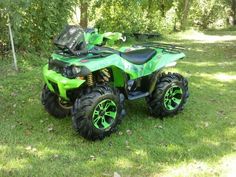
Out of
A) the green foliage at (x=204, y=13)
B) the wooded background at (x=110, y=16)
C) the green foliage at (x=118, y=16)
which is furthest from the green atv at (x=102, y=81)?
the green foliage at (x=204, y=13)

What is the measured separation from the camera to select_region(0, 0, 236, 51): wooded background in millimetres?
8997

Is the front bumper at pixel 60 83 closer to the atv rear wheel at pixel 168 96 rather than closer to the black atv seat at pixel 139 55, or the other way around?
the black atv seat at pixel 139 55

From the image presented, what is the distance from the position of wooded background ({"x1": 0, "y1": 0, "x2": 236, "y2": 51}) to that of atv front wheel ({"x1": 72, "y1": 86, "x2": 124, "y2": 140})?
3.24 meters

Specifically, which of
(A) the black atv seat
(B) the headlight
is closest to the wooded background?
(A) the black atv seat

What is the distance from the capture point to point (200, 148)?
16.0ft

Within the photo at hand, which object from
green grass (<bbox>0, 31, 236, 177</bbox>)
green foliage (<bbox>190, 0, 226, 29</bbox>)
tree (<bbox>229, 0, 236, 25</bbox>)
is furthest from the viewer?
tree (<bbox>229, 0, 236, 25</bbox>)

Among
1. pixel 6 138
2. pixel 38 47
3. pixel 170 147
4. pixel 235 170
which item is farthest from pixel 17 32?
pixel 235 170

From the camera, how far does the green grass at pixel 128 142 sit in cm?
434

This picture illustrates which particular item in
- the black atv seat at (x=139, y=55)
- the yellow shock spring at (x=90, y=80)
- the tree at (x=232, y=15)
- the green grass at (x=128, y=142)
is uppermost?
the black atv seat at (x=139, y=55)

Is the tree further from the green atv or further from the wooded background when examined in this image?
the green atv

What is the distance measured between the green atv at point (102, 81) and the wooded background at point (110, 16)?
2597 mm

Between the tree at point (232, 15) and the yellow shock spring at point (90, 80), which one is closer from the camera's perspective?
the yellow shock spring at point (90, 80)

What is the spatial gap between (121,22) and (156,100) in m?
9.44

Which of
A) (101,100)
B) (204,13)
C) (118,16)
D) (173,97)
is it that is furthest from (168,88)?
(204,13)
